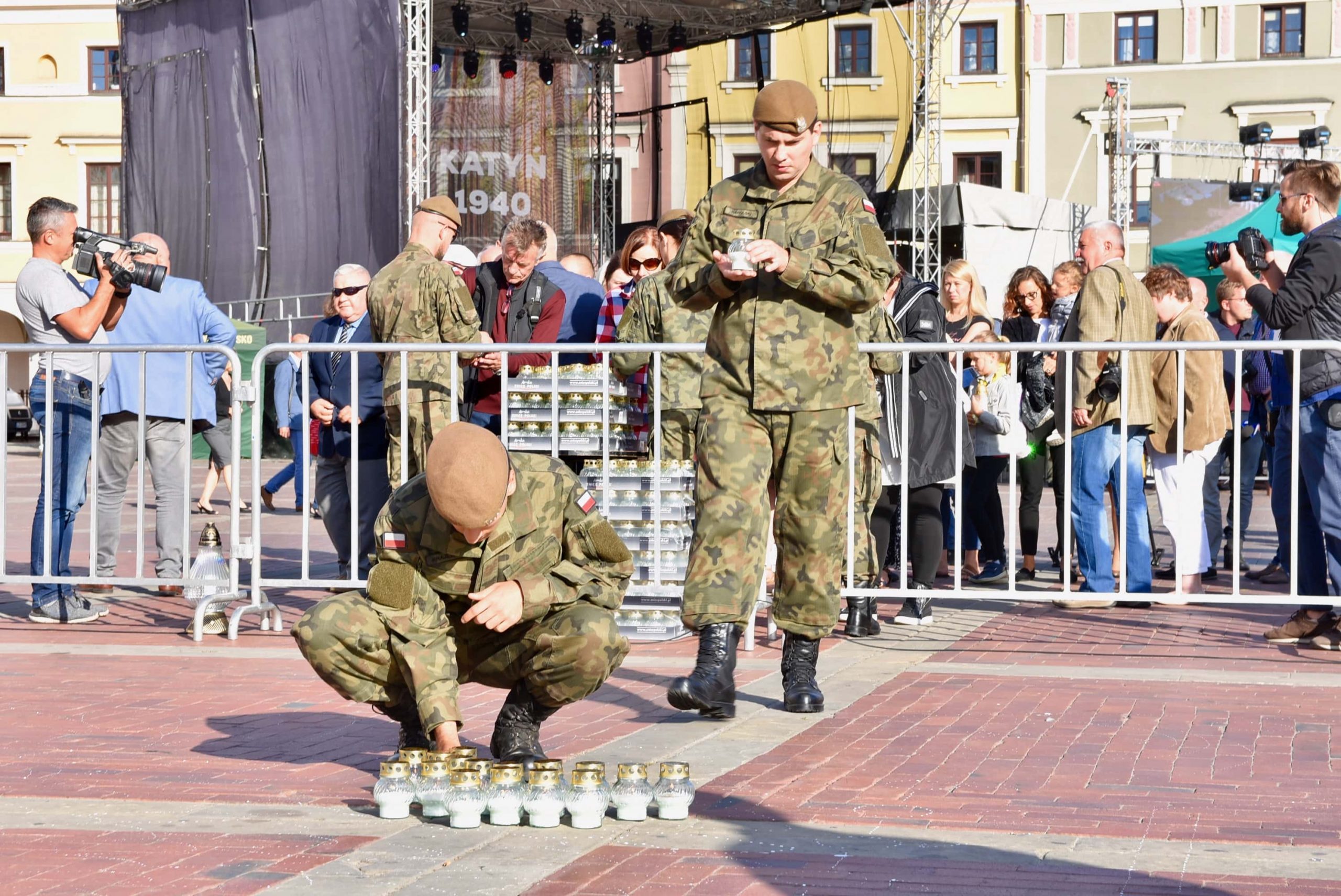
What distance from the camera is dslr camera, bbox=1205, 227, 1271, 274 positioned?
804cm

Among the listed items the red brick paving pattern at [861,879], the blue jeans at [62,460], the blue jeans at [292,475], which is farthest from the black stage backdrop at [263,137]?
the red brick paving pattern at [861,879]

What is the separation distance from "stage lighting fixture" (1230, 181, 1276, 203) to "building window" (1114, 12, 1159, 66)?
22.0 meters

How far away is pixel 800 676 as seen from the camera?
6.24 metres

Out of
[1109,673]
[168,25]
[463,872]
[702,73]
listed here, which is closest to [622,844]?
[463,872]

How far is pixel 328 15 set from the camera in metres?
21.2

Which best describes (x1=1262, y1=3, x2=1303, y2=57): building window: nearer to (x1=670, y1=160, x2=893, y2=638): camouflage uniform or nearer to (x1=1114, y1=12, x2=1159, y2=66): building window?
(x1=1114, y1=12, x2=1159, y2=66): building window

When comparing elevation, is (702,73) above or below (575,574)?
above

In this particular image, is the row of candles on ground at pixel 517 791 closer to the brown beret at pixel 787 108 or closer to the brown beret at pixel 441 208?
the brown beret at pixel 787 108

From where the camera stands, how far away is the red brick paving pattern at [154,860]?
3896mm

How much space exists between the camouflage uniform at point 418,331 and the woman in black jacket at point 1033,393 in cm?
343

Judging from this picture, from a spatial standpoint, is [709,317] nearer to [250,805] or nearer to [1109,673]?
[1109,673]

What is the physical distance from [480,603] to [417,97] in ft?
52.8

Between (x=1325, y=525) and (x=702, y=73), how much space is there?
38414 mm

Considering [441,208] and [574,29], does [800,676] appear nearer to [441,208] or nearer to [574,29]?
[441,208]
